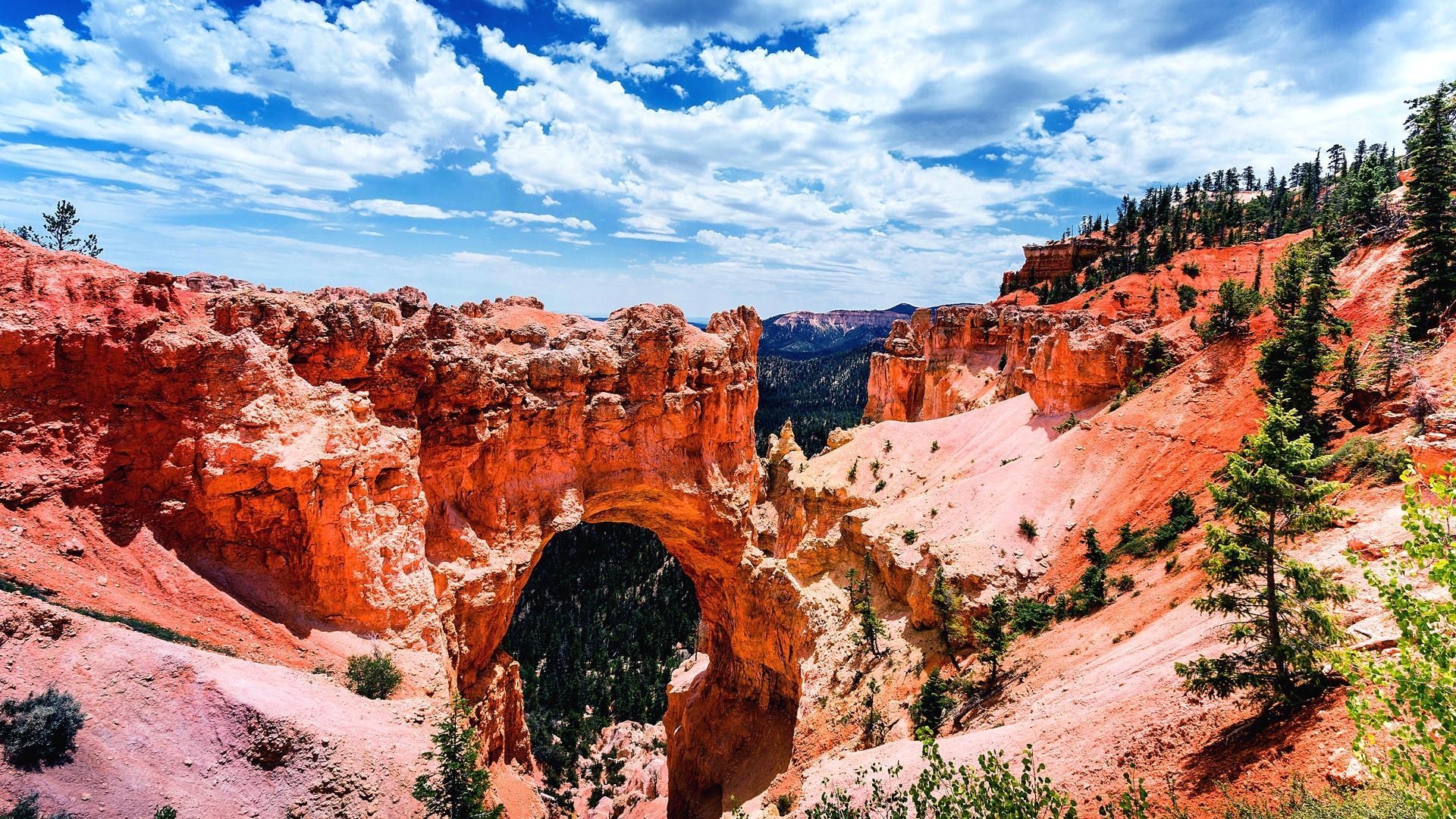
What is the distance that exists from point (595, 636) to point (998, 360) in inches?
A: 2104

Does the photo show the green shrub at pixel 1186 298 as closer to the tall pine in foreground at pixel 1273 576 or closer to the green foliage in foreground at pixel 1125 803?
the tall pine in foreground at pixel 1273 576

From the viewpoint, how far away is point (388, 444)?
20.8 meters

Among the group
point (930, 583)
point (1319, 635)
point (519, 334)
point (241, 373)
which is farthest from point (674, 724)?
point (1319, 635)

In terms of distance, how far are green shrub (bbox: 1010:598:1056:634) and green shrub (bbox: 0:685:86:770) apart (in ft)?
95.4

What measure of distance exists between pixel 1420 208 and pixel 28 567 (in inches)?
1897

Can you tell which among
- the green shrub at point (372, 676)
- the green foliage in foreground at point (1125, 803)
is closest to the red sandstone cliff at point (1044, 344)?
the green foliage in foreground at point (1125, 803)

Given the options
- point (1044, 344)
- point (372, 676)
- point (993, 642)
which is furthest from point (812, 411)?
point (372, 676)

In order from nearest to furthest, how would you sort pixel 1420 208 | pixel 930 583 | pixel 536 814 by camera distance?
pixel 536 814
pixel 1420 208
pixel 930 583

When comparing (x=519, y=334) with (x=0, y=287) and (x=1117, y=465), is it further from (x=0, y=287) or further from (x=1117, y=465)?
(x=1117, y=465)

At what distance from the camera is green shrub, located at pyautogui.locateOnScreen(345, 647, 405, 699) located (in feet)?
53.8

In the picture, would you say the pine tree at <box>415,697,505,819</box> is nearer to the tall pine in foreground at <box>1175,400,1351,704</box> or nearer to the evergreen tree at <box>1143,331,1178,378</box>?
the tall pine in foreground at <box>1175,400,1351,704</box>

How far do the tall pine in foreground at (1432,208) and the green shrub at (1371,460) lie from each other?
11584 millimetres

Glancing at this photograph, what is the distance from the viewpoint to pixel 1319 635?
12.1 meters

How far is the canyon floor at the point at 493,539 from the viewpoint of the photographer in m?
13.1
